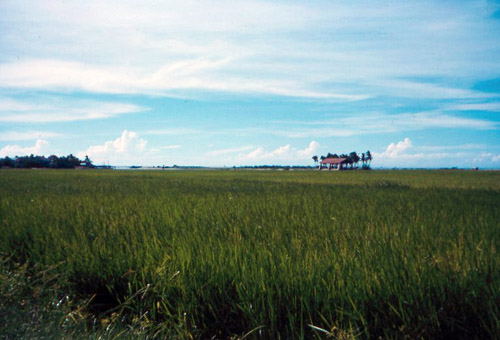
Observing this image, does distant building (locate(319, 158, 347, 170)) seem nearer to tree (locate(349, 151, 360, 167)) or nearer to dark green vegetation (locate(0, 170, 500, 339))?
tree (locate(349, 151, 360, 167))

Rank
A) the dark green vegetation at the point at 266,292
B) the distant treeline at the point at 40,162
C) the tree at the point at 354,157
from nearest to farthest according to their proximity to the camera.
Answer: the dark green vegetation at the point at 266,292 → the distant treeline at the point at 40,162 → the tree at the point at 354,157

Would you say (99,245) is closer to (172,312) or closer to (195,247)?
(195,247)

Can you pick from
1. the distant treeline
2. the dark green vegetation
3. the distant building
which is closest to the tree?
the distant building

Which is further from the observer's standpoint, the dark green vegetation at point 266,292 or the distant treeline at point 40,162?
the distant treeline at point 40,162

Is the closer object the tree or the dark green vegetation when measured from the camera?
the dark green vegetation

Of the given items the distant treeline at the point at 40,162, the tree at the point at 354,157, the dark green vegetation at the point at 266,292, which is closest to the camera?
the dark green vegetation at the point at 266,292

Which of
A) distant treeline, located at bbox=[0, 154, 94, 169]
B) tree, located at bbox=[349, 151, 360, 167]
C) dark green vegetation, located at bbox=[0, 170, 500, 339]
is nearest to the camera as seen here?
dark green vegetation, located at bbox=[0, 170, 500, 339]

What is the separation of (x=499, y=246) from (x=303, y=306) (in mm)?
2119

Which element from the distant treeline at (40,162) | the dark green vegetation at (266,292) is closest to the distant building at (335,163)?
the distant treeline at (40,162)

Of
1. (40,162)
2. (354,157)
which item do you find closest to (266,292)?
(40,162)

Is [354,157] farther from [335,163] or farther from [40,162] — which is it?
[40,162]

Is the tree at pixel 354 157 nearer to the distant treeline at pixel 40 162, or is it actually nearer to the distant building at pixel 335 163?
the distant building at pixel 335 163

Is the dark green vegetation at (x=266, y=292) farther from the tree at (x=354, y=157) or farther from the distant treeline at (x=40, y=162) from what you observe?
the tree at (x=354, y=157)

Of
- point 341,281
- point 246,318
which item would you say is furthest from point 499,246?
point 246,318
